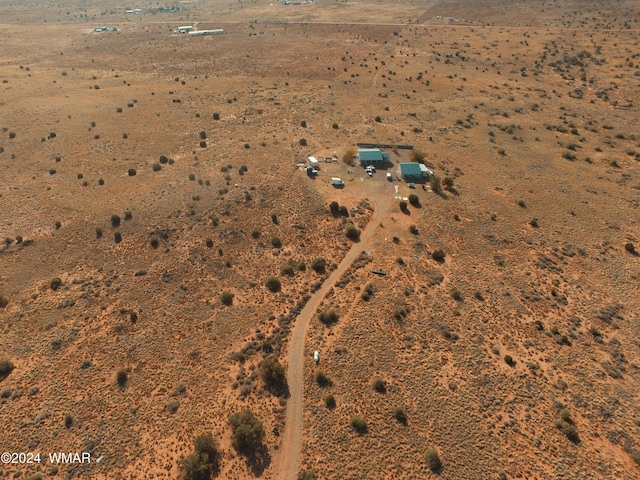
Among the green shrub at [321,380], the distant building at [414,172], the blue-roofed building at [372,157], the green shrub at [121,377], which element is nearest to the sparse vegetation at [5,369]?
the green shrub at [121,377]

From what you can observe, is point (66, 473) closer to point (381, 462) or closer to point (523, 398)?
point (381, 462)

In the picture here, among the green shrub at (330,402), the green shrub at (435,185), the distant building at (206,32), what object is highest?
the distant building at (206,32)

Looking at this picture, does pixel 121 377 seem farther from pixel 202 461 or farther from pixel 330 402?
pixel 330 402

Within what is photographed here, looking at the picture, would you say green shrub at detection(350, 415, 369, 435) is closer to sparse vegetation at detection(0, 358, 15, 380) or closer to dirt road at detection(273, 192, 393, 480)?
dirt road at detection(273, 192, 393, 480)

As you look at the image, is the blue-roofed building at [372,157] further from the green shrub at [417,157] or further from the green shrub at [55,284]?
the green shrub at [55,284]

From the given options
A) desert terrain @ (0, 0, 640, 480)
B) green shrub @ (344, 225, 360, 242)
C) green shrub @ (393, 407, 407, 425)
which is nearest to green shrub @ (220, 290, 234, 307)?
desert terrain @ (0, 0, 640, 480)

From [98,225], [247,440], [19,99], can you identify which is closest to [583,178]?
[247,440]
